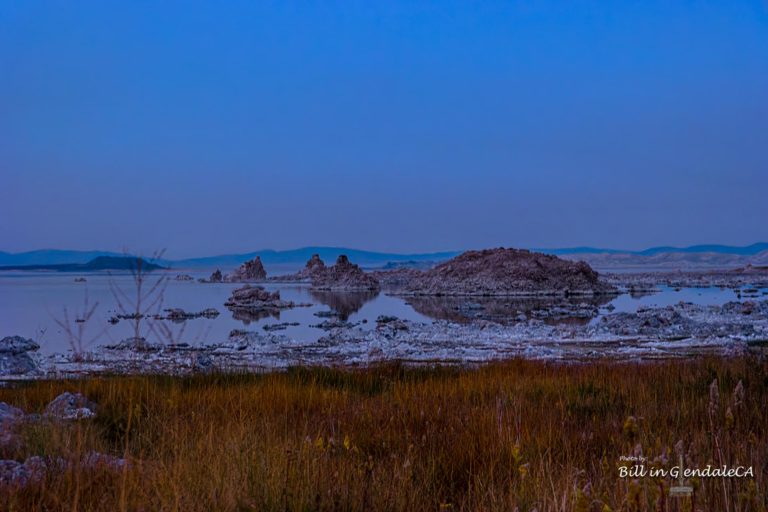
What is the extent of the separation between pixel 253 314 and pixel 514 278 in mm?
→ 19821

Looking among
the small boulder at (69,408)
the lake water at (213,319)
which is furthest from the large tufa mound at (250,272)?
the small boulder at (69,408)

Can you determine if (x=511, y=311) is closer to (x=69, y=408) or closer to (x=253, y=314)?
(x=253, y=314)

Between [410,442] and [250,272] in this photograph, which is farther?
[250,272]

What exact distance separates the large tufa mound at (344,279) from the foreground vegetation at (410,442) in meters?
38.5

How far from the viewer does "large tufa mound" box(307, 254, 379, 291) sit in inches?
1854

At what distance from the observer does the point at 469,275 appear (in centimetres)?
4225

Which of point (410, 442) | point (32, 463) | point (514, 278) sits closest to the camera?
point (32, 463)

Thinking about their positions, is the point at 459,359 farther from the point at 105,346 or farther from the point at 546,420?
the point at 105,346

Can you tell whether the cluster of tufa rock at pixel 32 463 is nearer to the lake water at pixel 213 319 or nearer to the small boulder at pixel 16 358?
the small boulder at pixel 16 358

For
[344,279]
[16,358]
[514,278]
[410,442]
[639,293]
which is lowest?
[639,293]

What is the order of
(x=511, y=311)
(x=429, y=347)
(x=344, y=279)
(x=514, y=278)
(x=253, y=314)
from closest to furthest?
(x=429, y=347) → (x=253, y=314) → (x=511, y=311) → (x=514, y=278) → (x=344, y=279)

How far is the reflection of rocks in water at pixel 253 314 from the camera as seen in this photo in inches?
923

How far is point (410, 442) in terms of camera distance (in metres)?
4.49


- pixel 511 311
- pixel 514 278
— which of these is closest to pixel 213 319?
pixel 511 311
